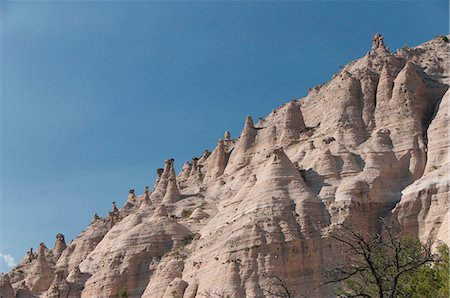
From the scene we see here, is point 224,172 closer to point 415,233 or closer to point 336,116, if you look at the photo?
point 336,116

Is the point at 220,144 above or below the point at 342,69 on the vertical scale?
below

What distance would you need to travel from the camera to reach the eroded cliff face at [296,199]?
5322 cm

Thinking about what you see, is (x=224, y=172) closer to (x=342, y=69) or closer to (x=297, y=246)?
(x=342, y=69)

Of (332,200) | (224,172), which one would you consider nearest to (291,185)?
(332,200)

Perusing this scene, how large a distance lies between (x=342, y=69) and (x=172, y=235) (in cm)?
2749

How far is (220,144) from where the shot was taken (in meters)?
83.0

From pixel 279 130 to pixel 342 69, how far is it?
10522mm

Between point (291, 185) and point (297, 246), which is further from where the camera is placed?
point (291, 185)

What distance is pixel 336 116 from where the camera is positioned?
6812cm

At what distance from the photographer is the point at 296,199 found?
5650 centimetres

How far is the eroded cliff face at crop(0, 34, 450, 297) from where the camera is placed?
53.2 metres

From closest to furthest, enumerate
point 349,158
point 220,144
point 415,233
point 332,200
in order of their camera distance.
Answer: point 415,233
point 332,200
point 349,158
point 220,144

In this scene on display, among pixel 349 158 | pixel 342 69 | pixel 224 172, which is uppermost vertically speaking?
pixel 342 69

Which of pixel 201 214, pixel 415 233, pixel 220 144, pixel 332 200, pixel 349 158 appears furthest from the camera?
pixel 220 144
